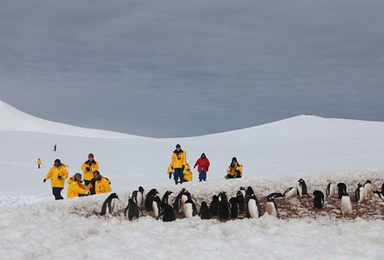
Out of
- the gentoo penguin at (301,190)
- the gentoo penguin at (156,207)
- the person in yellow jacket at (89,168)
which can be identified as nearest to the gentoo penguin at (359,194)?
the gentoo penguin at (301,190)

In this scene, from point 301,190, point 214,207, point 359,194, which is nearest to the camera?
point 214,207

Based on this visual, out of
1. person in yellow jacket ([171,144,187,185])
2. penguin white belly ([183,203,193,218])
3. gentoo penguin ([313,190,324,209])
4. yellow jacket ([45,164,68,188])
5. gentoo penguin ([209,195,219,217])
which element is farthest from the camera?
person in yellow jacket ([171,144,187,185])

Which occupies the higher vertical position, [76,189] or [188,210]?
[76,189]

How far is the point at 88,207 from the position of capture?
10.6 m

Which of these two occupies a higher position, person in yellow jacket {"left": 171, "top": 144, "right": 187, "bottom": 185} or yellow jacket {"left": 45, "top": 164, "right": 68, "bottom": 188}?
person in yellow jacket {"left": 171, "top": 144, "right": 187, "bottom": 185}

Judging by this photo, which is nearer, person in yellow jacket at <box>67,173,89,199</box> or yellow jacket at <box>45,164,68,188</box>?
person in yellow jacket at <box>67,173,89,199</box>

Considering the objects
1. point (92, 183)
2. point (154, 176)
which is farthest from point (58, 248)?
point (154, 176)

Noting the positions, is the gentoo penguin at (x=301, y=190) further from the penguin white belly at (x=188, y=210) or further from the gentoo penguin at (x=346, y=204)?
the penguin white belly at (x=188, y=210)

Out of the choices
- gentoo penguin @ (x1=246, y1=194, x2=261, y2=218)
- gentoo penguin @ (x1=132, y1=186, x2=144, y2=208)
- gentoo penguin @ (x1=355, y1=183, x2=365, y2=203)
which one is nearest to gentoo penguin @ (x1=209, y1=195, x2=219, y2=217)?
gentoo penguin @ (x1=246, y1=194, x2=261, y2=218)

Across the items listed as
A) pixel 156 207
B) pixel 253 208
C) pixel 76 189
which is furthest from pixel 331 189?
pixel 76 189

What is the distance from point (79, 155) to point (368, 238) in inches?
1364

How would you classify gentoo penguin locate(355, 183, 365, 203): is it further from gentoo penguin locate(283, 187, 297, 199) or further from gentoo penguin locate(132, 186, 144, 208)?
gentoo penguin locate(132, 186, 144, 208)

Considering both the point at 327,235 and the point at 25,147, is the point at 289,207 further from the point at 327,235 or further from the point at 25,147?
the point at 25,147

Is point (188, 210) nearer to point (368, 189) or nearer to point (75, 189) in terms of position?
point (75, 189)
